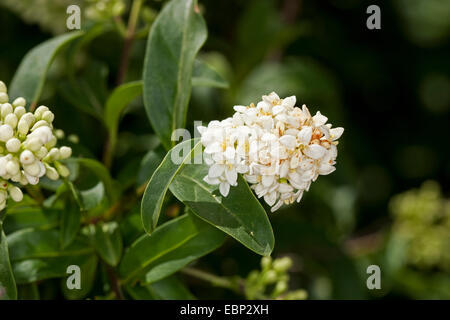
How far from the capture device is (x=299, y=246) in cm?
258

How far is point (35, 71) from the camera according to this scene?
6.04ft

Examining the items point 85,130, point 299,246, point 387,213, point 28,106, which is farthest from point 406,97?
point 28,106

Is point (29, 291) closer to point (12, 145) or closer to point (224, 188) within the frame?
point (12, 145)

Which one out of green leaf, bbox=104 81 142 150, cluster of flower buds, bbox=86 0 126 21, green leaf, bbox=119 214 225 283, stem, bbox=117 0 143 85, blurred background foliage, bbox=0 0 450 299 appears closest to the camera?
green leaf, bbox=119 214 225 283

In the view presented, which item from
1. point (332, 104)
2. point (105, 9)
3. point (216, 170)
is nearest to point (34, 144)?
point (216, 170)

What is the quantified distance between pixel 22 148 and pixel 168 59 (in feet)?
1.80

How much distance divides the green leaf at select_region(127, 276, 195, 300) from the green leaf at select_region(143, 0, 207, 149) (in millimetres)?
416

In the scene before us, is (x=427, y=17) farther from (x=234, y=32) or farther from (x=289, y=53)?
(x=234, y=32)

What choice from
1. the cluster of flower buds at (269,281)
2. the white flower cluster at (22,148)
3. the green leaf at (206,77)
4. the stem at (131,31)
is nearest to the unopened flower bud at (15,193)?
the white flower cluster at (22,148)

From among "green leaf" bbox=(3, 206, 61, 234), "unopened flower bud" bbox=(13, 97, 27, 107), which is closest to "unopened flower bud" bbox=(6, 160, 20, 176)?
"unopened flower bud" bbox=(13, 97, 27, 107)

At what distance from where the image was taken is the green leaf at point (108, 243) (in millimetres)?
1585

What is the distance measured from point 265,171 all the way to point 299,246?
53.9 inches

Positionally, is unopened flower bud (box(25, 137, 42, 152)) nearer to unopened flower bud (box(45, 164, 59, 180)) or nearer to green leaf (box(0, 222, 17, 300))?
unopened flower bud (box(45, 164, 59, 180))

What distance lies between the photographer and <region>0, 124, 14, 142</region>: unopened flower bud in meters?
1.31
